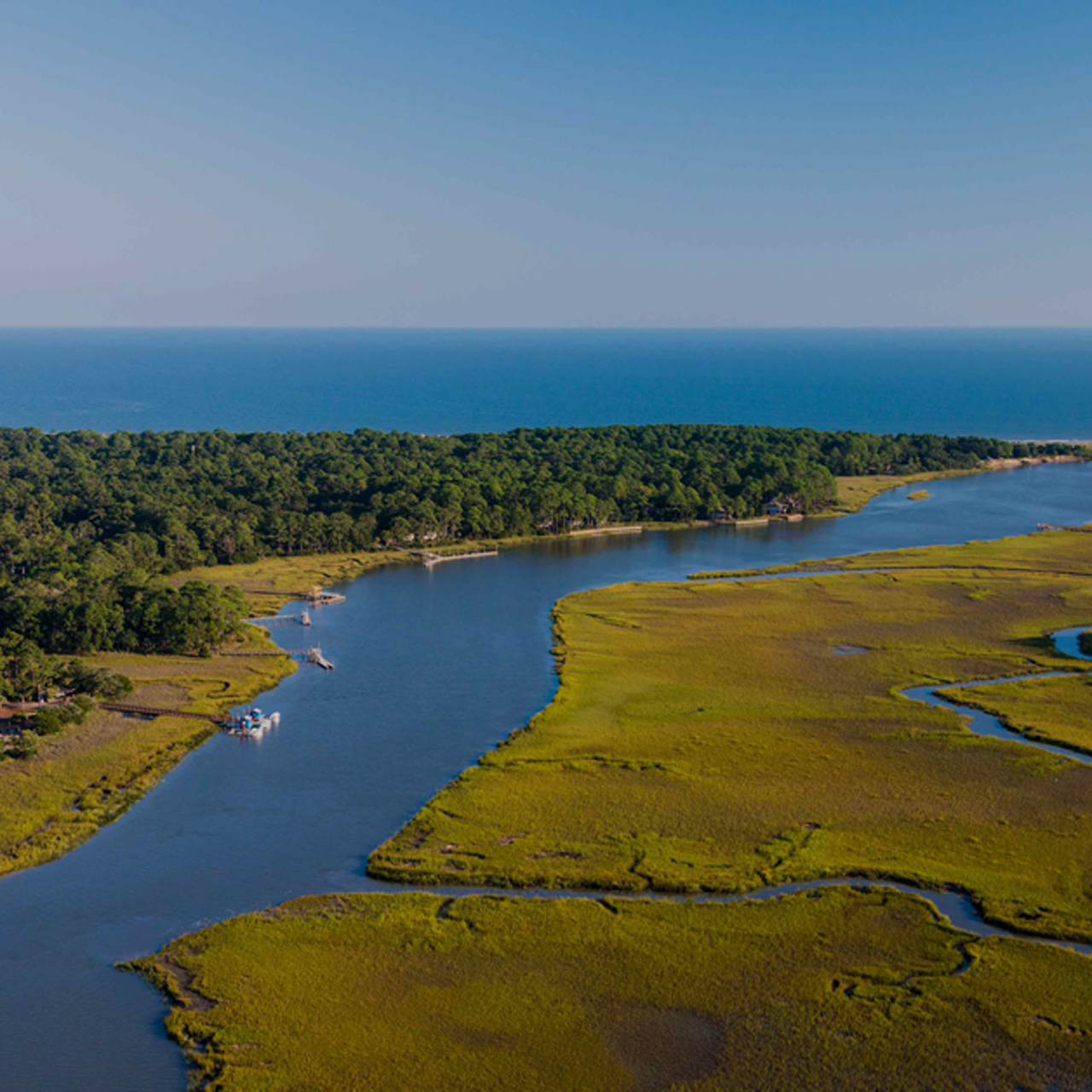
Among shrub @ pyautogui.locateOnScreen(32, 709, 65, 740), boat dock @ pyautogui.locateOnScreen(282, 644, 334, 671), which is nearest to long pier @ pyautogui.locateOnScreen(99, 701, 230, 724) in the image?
shrub @ pyautogui.locateOnScreen(32, 709, 65, 740)

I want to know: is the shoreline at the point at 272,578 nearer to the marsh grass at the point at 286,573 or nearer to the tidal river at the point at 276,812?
the marsh grass at the point at 286,573

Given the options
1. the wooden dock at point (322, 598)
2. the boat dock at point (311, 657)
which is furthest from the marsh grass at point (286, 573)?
the boat dock at point (311, 657)

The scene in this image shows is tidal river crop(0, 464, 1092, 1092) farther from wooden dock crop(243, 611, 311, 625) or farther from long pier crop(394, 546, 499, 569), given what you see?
long pier crop(394, 546, 499, 569)

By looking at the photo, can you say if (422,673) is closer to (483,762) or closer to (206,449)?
(483,762)

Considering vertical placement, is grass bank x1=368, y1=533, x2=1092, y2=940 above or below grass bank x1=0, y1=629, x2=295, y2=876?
below

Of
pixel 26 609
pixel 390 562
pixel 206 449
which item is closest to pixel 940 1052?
pixel 26 609
